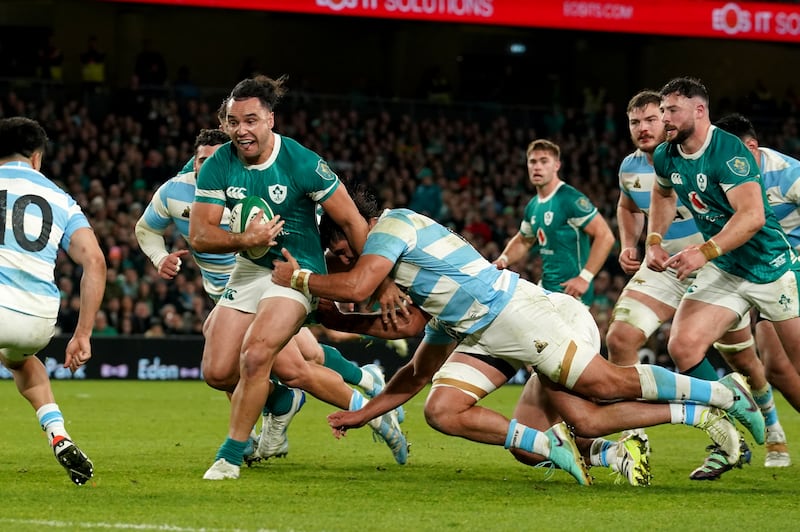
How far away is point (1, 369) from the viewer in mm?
18188

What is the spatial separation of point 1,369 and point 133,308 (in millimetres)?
2017

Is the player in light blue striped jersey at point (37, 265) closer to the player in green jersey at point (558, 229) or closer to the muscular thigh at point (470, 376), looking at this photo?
the muscular thigh at point (470, 376)

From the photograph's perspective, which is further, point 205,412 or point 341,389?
point 205,412

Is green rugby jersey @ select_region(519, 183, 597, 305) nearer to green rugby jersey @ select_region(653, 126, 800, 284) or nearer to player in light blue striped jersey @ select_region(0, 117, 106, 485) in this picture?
green rugby jersey @ select_region(653, 126, 800, 284)

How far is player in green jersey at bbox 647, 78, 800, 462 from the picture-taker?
750 centimetres

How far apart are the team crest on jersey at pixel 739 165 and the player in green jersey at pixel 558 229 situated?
402 cm

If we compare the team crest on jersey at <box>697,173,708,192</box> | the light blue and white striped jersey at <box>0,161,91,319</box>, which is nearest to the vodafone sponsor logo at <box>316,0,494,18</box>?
the team crest on jersey at <box>697,173,708,192</box>

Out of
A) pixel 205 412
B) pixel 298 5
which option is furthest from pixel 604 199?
pixel 205 412

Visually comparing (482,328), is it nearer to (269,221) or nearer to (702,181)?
(269,221)

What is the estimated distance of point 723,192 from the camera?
749cm

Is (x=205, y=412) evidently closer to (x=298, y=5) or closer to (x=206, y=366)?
(x=206, y=366)

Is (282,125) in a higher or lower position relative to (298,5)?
lower

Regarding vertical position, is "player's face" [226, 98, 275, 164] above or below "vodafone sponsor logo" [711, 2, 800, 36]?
below

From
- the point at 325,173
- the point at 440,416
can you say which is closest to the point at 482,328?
the point at 440,416
